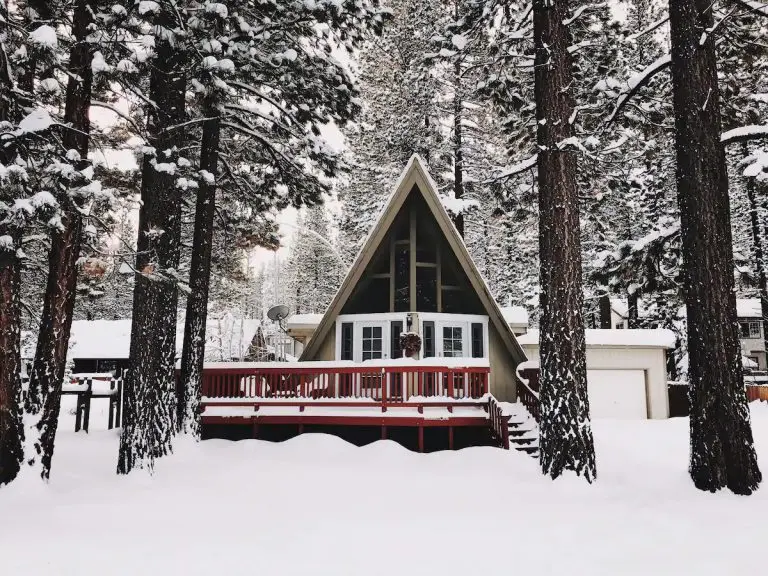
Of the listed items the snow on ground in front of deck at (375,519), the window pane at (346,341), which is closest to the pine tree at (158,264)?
the snow on ground in front of deck at (375,519)

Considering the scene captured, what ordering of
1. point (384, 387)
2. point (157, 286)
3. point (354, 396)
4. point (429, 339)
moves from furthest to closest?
point (429, 339), point (354, 396), point (384, 387), point (157, 286)

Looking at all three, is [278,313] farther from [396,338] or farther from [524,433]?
[524,433]

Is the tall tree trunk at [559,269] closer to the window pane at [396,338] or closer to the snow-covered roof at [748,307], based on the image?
the window pane at [396,338]

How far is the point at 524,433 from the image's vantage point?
1072cm

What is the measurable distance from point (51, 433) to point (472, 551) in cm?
575

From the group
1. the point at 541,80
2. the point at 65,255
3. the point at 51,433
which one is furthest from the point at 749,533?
the point at 65,255

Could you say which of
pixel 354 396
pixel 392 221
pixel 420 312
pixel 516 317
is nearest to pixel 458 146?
pixel 516 317

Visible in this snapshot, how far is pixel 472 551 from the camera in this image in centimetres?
507

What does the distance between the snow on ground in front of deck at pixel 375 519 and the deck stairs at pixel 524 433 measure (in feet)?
2.63

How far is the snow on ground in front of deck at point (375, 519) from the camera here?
473 cm

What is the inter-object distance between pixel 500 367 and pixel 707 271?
8.86 meters

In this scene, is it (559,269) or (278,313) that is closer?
(559,269)

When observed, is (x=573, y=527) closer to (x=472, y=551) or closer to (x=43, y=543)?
(x=472, y=551)

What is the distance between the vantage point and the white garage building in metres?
17.1
